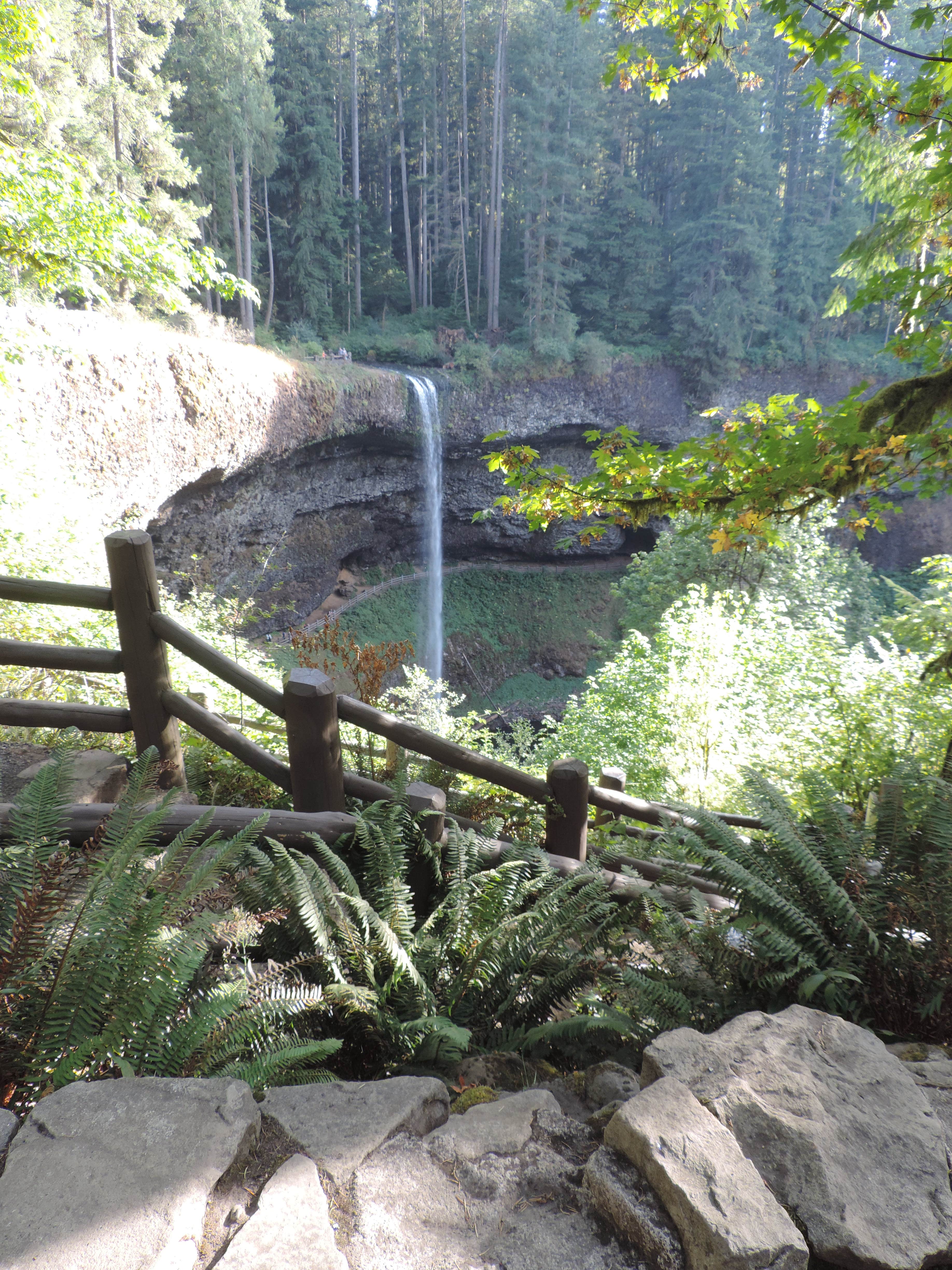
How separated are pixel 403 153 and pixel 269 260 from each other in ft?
24.0

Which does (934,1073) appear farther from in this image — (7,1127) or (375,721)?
(375,721)

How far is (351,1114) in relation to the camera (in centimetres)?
145

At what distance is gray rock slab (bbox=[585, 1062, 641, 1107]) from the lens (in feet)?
5.67

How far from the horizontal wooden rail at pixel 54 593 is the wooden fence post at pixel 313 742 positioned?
0.94 metres

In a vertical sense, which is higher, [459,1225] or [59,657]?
[59,657]

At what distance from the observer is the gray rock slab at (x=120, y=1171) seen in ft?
3.43

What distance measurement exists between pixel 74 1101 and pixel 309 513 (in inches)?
801

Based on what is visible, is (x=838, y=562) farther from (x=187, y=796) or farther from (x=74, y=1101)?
(x=74, y=1101)

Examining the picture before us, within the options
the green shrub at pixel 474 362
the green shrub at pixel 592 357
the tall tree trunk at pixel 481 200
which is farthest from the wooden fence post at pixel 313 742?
the tall tree trunk at pixel 481 200

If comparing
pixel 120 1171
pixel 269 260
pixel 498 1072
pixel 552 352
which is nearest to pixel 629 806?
pixel 498 1072

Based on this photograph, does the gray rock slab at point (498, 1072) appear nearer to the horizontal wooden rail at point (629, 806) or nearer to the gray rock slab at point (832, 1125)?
the gray rock slab at point (832, 1125)

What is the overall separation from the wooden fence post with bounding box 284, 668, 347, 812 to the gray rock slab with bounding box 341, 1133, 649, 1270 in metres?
1.63

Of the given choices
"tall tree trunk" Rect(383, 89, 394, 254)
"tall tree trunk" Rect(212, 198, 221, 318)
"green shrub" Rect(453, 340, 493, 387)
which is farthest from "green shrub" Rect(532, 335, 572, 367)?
"tall tree trunk" Rect(212, 198, 221, 318)

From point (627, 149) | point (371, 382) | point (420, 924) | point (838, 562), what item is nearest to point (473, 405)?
point (371, 382)
